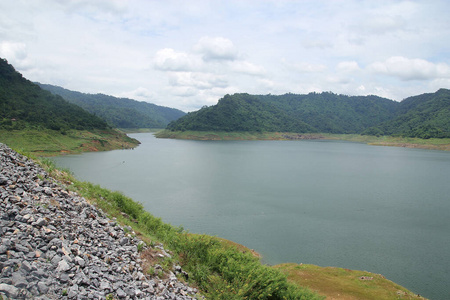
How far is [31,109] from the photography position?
276 feet

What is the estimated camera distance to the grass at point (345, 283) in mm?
15562

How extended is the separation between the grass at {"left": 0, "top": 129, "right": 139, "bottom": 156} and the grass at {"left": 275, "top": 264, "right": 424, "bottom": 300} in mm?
46569

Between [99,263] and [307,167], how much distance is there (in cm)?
6132

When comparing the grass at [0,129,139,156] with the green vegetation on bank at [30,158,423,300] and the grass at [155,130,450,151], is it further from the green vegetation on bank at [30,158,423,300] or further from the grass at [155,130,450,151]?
the grass at [155,130,450,151]

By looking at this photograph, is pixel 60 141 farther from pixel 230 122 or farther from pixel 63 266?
pixel 230 122

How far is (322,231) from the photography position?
25.7 meters

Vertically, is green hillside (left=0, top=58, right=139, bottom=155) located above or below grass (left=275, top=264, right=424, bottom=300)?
above

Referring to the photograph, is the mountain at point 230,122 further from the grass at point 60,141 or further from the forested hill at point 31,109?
the grass at point 60,141

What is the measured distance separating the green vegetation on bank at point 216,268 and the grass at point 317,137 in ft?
437

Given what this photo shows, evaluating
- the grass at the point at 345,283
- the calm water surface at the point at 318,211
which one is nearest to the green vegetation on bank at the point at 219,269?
the grass at the point at 345,283

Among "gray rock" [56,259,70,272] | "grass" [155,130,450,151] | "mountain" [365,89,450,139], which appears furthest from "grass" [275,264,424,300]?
"mountain" [365,89,450,139]

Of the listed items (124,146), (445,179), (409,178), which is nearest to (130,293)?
(409,178)

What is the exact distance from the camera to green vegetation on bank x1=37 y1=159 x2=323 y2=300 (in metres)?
9.33

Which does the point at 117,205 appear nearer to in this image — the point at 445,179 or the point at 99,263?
the point at 99,263
